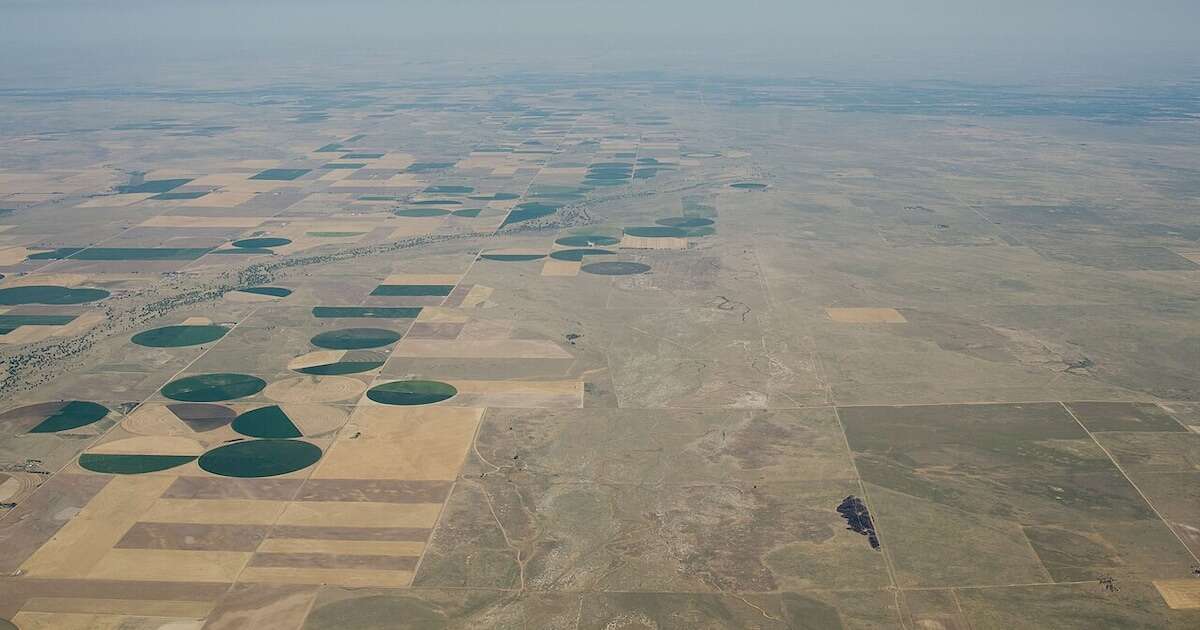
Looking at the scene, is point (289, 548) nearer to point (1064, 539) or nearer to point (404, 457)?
point (404, 457)

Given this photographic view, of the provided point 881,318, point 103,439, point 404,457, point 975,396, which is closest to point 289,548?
point 404,457

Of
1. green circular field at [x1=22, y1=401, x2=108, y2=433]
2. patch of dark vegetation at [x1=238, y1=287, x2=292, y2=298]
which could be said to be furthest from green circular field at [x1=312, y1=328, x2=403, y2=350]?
green circular field at [x1=22, y1=401, x2=108, y2=433]

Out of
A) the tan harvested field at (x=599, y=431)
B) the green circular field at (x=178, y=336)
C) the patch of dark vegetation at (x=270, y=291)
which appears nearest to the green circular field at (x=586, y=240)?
the tan harvested field at (x=599, y=431)

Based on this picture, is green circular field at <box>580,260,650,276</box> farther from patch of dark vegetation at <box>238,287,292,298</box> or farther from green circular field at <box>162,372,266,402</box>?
green circular field at <box>162,372,266,402</box>

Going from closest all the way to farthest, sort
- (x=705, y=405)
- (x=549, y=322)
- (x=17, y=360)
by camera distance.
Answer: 1. (x=705, y=405)
2. (x=17, y=360)
3. (x=549, y=322)

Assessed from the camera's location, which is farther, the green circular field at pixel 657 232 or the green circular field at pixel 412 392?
the green circular field at pixel 657 232

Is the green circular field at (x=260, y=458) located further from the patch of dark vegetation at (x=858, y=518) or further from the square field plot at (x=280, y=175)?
the square field plot at (x=280, y=175)

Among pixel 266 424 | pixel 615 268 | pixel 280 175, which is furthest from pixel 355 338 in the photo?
A: pixel 280 175
